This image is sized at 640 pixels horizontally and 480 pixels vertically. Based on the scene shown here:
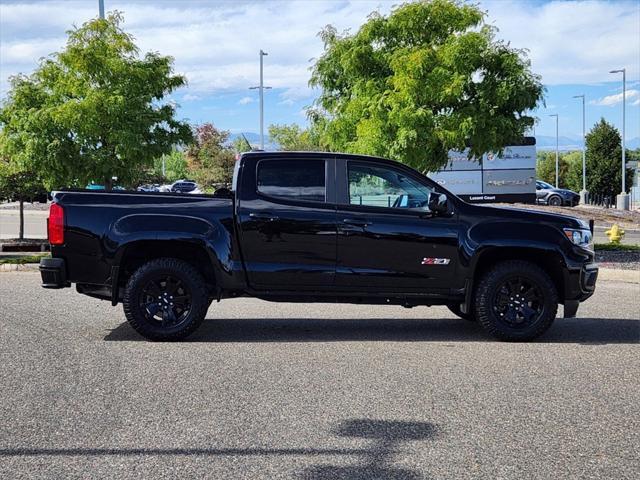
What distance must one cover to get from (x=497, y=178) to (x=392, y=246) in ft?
93.1

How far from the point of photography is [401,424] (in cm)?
499

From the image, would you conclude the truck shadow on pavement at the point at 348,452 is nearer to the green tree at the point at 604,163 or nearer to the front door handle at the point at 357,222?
the front door handle at the point at 357,222

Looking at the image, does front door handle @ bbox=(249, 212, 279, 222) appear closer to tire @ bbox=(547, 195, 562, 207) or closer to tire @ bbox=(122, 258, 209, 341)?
tire @ bbox=(122, 258, 209, 341)

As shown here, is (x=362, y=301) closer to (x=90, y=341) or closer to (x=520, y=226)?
(x=520, y=226)

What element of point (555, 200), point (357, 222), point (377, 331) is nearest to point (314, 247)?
point (357, 222)

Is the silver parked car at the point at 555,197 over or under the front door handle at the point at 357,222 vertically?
over

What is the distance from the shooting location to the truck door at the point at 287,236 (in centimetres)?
764

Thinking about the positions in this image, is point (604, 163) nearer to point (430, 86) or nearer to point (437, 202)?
point (430, 86)

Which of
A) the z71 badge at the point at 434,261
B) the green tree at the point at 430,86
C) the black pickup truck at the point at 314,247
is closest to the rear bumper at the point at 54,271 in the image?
the black pickup truck at the point at 314,247

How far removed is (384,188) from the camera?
788cm

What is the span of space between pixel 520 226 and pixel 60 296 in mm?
6887

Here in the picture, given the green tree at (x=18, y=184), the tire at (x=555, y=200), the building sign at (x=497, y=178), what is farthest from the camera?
the tire at (x=555, y=200)

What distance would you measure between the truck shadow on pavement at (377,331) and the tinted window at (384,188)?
1.46 meters

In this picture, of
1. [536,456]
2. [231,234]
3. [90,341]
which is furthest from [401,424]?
[90,341]
